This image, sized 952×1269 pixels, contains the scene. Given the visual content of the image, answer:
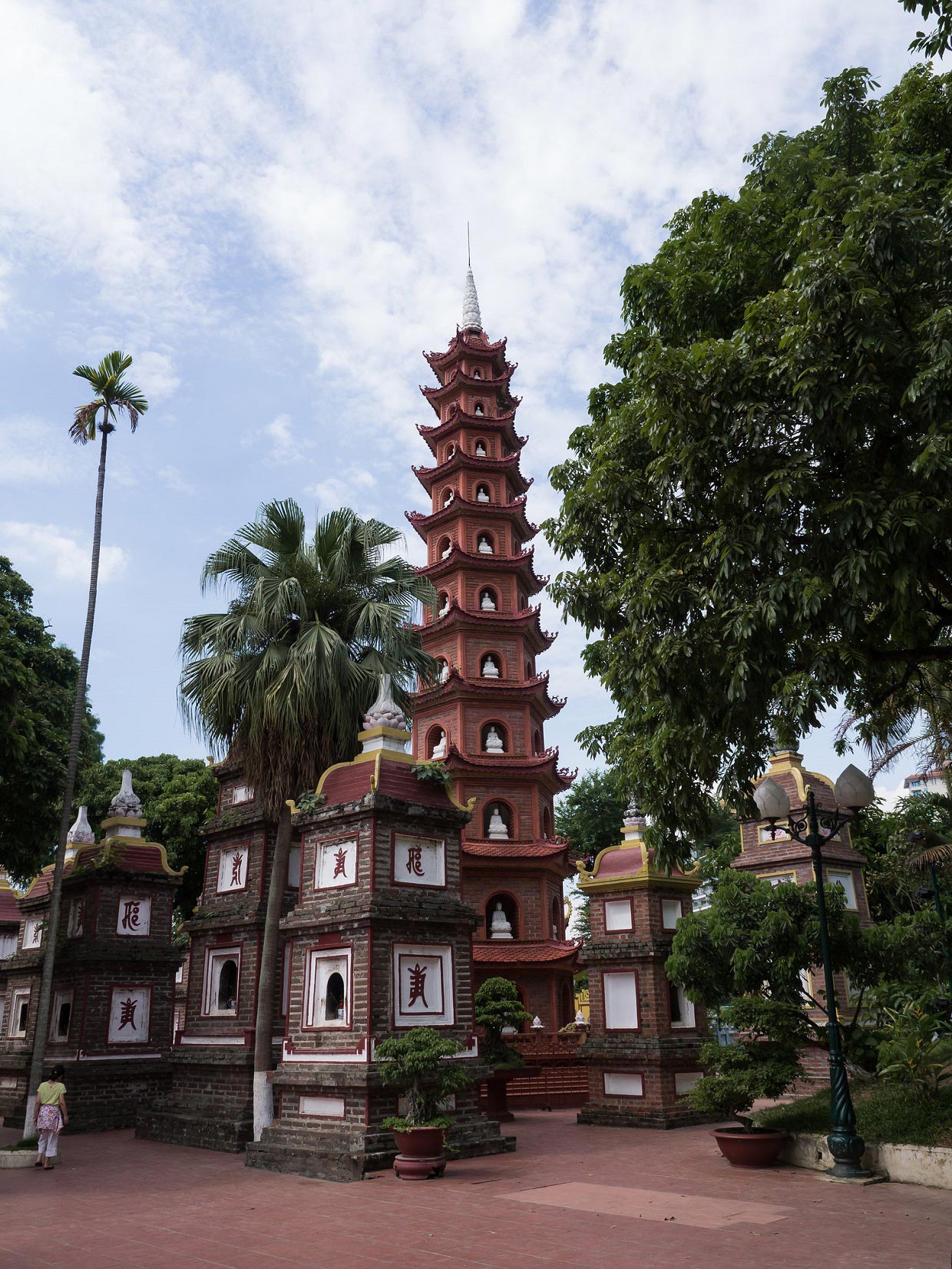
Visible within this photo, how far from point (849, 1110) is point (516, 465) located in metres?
26.0

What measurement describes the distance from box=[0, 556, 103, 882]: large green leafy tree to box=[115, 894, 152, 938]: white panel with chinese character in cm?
250

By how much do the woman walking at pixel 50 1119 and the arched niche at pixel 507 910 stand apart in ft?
48.1

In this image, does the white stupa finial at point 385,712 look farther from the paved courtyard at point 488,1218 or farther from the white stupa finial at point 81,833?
the white stupa finial at point 81,833

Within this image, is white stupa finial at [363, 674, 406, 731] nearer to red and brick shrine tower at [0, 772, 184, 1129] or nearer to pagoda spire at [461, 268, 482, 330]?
red and brick shrine tower at [0, 772, 184, 1129]

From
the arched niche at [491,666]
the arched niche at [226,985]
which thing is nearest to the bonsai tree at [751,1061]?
the arched niche at [226,985]

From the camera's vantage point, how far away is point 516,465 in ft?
115

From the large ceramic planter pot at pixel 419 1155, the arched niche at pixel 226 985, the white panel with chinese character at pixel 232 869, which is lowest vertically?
the large ceramic planter pot at pixel 419 1155

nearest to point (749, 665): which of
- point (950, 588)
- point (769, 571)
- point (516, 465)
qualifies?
point (769, 571)

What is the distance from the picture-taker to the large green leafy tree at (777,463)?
9.19 meters

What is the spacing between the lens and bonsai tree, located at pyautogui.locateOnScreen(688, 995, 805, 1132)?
44.3 feet

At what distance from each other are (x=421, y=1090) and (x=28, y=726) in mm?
9612

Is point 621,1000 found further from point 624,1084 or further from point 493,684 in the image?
point 493,684

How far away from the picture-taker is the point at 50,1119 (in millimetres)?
15547

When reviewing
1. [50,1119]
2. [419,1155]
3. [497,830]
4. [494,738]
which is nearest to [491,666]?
[494,738]
